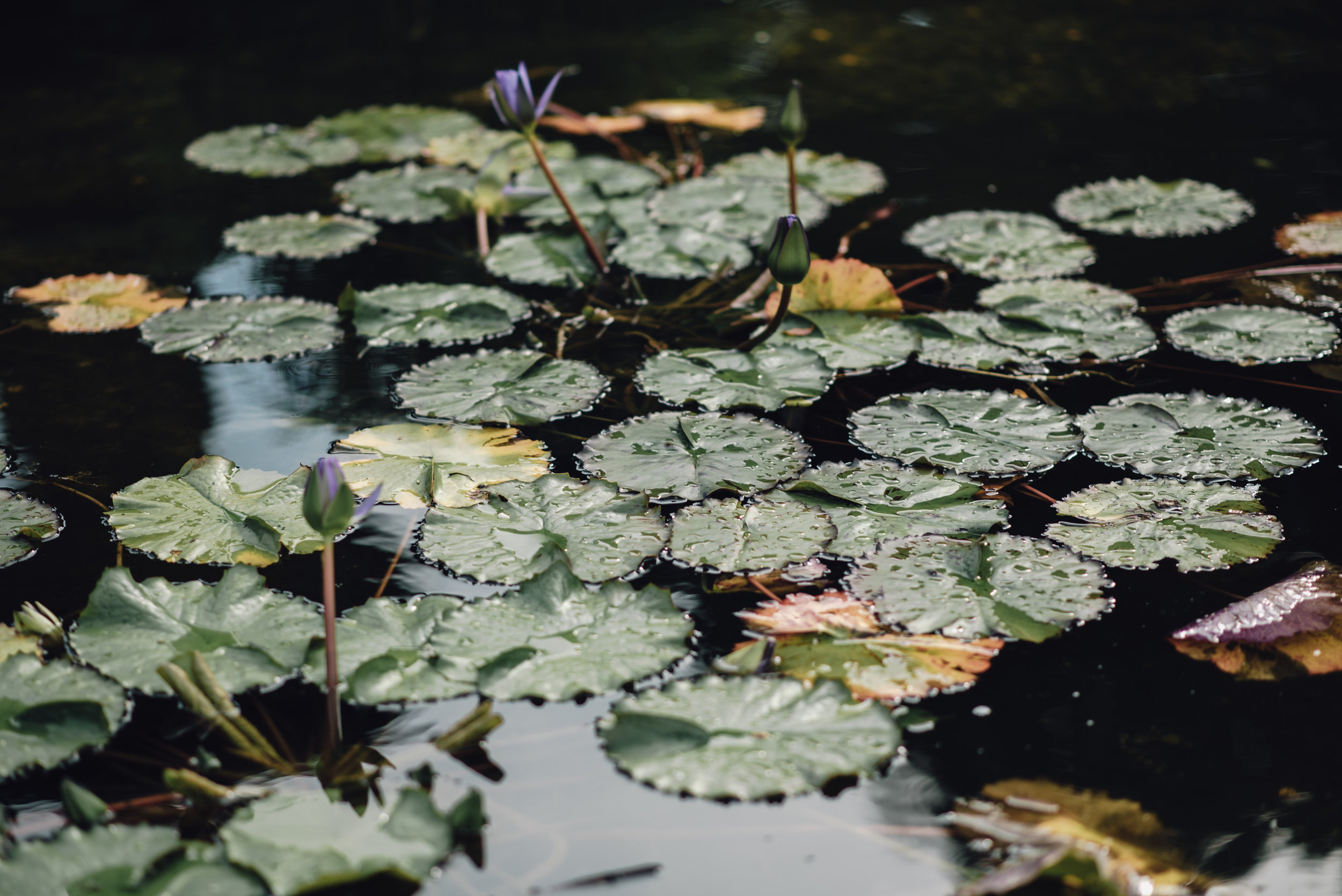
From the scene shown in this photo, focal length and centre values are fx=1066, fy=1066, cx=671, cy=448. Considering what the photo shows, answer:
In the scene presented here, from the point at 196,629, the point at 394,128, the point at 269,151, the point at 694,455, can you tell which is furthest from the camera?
the point at 394,128

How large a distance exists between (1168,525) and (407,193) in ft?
6.25

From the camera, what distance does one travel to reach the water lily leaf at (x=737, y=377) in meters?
1.76

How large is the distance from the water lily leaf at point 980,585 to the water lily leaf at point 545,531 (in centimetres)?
29

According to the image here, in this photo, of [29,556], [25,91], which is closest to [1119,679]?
[29,556]

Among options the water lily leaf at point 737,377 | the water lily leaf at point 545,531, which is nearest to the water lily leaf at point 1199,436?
the water lily leaf at point 737,377

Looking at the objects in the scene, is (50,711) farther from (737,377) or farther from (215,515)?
(737,377)

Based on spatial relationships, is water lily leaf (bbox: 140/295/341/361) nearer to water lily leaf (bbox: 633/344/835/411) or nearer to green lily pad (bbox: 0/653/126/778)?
water lily leaf (bbox: 633/344/835/411)

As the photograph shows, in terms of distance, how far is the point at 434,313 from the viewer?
2041 millimetres

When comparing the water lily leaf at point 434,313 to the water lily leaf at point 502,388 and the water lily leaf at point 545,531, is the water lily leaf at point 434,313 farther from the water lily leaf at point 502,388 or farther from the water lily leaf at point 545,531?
the water lily leaf at point 545,531

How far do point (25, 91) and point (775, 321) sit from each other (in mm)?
2980

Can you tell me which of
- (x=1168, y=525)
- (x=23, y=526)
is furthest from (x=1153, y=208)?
(x=23, y=526)

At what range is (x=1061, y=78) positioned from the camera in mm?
3336

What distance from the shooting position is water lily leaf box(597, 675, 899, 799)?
1.05m

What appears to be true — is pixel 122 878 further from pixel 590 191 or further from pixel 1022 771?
pixel 590 191
